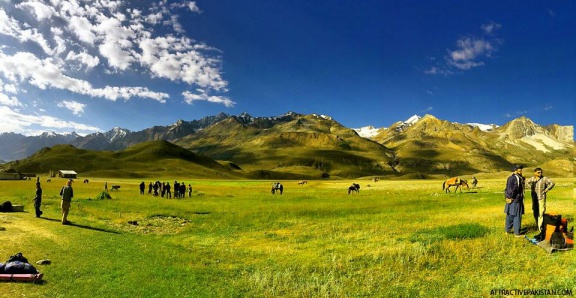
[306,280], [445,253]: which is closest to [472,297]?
[445,253]

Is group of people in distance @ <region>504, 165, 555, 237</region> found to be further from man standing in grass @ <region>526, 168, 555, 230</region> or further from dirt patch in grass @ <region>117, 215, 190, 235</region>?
dirt patch in grass @ <region>117, 215, 190, 235</region>

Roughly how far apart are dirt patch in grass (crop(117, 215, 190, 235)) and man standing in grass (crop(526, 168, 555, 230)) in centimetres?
2397

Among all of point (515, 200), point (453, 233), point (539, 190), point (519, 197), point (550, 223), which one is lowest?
point (453, 233)

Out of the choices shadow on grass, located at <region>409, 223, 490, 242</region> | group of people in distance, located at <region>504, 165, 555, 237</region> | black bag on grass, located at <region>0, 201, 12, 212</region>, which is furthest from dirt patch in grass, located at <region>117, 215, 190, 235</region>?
group of people in distance, located at <region>504, 165, 555, 237</region>

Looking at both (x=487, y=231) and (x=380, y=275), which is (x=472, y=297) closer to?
(x=380, y=275)

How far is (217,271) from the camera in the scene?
54.5ft

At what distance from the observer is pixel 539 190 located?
17.9 metres

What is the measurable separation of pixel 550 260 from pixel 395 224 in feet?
40.7

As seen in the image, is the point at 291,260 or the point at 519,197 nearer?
the point at 519,197

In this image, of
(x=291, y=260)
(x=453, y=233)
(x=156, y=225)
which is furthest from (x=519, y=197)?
(x=156, y=225)

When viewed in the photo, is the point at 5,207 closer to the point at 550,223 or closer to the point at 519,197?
the point at 519,197

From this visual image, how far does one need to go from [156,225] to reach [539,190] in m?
27.9

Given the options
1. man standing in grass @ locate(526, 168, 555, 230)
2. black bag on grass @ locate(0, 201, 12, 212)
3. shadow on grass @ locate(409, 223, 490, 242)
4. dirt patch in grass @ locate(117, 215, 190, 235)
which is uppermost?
man standing in grass @ locate(526, 168, 555, 230)

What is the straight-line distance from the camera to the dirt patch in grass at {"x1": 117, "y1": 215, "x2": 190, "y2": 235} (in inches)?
1106
